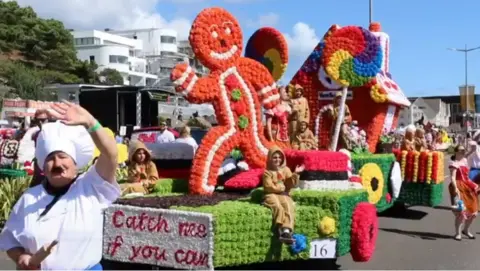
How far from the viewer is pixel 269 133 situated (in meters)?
9.34

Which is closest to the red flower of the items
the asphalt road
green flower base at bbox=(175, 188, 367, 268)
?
green flower base at bbox=(175, 188, 367, 268)

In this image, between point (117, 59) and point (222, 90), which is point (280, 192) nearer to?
point (222, 90)

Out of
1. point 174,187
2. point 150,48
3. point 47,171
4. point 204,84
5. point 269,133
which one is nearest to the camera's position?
point 47,171

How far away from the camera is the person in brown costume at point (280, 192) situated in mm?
6691

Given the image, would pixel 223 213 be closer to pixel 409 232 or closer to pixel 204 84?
pixel 204 84

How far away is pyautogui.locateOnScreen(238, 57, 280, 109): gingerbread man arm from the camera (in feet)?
27.5

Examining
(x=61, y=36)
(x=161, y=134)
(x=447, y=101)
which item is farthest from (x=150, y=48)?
(x=161, y=134)

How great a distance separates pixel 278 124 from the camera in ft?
31.6

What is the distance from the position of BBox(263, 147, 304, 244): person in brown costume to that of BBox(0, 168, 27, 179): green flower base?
565 cm

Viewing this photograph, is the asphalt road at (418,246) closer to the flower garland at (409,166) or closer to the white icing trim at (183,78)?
the flower garland at (409,166)

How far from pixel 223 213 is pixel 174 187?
2.42 metres

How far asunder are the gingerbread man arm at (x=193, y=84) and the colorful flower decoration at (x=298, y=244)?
80.9 inches

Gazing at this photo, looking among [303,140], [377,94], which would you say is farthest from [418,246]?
[377,94]

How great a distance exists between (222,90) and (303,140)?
2123 millimetres
